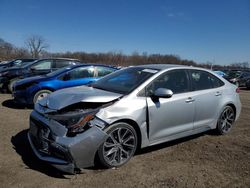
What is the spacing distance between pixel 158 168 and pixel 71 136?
1447 millimetres

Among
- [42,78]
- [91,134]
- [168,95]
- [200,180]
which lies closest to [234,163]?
[200,180]

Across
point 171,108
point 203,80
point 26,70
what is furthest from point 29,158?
point 26,70

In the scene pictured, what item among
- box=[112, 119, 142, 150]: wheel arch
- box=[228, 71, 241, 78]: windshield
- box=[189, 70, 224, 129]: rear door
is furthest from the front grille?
box=[228, 71, 241, 78]: windshield

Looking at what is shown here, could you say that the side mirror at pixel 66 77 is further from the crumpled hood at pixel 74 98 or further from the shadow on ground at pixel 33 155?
the crumpled hood at pixel 74 98

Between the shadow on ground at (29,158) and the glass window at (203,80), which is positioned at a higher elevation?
the glass window at (203,80)

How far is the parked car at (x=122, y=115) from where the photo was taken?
12.1ft

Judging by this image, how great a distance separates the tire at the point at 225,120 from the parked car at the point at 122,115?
0.17 metres

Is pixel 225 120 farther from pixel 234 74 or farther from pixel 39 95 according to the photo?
pixel 234 74

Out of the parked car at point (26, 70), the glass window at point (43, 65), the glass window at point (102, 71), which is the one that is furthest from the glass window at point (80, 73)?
the glass window at point (43, 65)

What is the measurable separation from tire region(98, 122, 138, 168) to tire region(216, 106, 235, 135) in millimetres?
2459

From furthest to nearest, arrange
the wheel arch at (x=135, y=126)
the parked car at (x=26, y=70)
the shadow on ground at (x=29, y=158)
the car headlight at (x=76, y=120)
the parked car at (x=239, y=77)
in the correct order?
the parked car at (x=239, y=77)
the parked car at (x=26, y=70)
the wheel arch at (x=135, y=126)
the shadow on ground at (x=29, y=158)
the car headlight at (x=76, y=120)

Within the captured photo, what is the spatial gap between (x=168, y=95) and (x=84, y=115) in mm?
1449

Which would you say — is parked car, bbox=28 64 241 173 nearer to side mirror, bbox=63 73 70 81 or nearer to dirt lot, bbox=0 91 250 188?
dirt lot, bbox=0 91 250 188

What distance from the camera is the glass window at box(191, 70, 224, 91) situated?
5.33 metres
